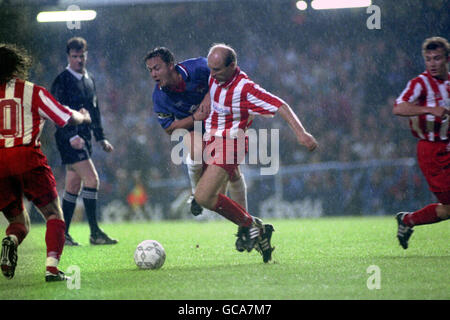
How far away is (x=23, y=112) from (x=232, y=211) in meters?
1.63

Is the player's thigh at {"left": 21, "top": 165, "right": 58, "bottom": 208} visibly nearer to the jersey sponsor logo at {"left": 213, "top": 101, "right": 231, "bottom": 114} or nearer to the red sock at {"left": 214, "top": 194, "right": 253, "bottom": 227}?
the red sock at {"left": 214, "top": 194, "right": 253, "bottom": 227}

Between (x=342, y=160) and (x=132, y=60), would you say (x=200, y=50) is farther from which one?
(x=342, y=160)

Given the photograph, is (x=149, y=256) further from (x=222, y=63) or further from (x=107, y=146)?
(x=107, y=146)

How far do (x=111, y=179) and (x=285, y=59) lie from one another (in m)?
4.43

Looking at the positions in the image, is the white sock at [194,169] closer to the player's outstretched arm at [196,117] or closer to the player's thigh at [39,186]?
the player's outstretched arm at [196,117]

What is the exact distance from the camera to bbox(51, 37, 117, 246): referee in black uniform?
6.48 m

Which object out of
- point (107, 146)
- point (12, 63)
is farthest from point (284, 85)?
point (12, 63)

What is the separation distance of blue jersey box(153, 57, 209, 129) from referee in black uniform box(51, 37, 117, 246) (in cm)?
142

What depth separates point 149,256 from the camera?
15.3ft

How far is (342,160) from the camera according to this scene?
11500mm

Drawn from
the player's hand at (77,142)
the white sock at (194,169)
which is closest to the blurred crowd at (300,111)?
the player's hand at (77,142)

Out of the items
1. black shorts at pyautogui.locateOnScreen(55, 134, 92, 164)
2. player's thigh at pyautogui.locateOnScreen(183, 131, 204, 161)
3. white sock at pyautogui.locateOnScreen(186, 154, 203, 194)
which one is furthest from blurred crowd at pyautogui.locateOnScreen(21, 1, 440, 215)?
player's thigh at pyautogui.locateOnScreen(183, 131, 204, 161)

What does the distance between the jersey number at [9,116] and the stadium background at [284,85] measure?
642cm
